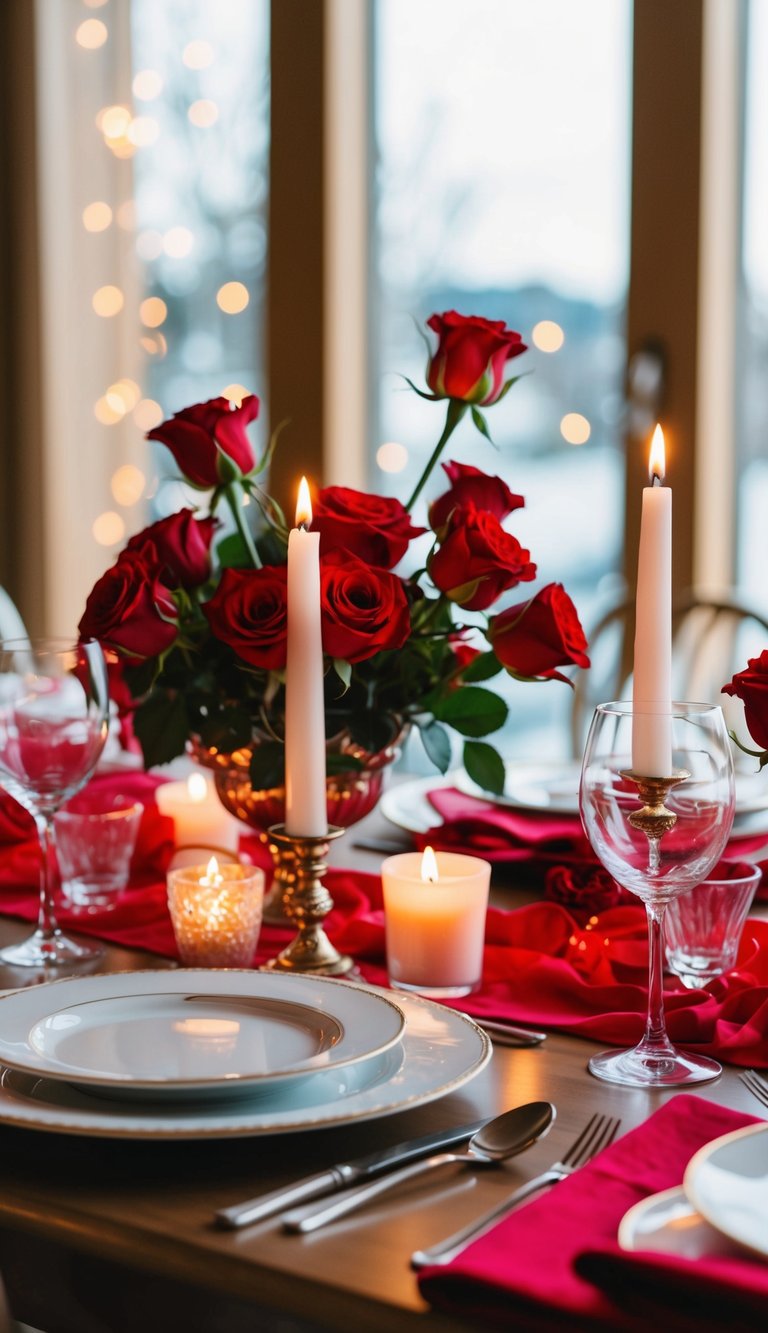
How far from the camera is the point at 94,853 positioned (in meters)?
1.14

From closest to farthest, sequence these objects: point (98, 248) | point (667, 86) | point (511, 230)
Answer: point (667, 86), point (511, 230), point (98, 248)

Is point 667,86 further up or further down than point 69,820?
further up

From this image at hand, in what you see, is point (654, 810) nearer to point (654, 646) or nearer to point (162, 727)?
point (654, 646)

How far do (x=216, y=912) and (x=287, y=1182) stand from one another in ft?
1.12

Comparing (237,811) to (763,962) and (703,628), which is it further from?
(703,628)

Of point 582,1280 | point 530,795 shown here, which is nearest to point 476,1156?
point 582,1280

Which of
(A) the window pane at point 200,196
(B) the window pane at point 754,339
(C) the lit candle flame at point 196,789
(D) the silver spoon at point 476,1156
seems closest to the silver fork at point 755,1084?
(D) the silver spoon at point 476,1156

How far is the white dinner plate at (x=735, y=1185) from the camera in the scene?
0.54 meters

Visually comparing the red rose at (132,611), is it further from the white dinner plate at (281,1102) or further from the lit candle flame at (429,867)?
the white dinner plate at (281,1102)

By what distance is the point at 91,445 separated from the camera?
11.4 feet

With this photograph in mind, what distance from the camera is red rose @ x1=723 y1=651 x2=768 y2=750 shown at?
760 millimetres

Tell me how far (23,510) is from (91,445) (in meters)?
0.23

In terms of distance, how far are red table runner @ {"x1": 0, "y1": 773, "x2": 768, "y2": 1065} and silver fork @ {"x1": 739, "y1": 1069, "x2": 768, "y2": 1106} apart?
0.05ft

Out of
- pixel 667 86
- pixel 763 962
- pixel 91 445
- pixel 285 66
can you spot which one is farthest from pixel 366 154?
pixel 763 962
